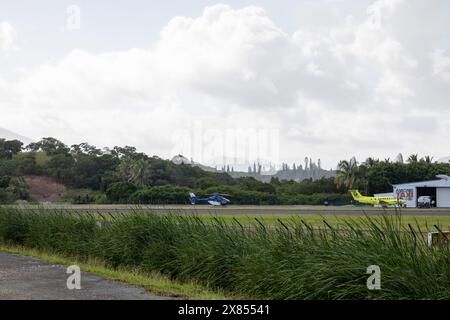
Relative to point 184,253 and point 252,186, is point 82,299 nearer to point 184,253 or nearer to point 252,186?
point 184,253

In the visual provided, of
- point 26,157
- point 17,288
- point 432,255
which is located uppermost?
point 26,157

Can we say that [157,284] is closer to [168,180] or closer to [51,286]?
[51,286]

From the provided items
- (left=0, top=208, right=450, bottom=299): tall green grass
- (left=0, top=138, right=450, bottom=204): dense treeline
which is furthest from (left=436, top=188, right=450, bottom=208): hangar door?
(left=0, top=208, right=450, bottom=299): tall green grass

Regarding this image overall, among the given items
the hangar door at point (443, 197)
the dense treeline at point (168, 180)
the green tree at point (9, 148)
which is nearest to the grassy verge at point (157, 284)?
the dense treeline at point (168, 180)

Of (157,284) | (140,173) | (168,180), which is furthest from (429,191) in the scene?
(157,284)
